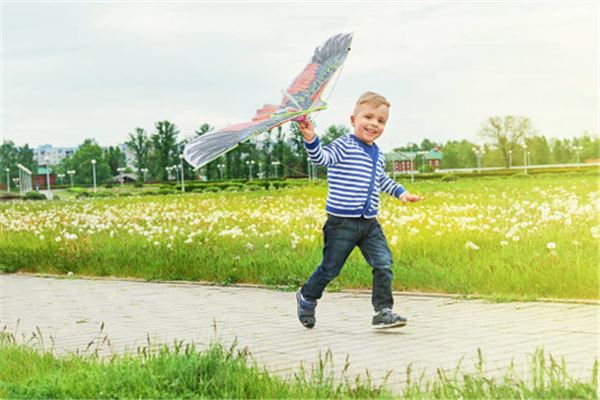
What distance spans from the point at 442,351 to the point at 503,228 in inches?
249

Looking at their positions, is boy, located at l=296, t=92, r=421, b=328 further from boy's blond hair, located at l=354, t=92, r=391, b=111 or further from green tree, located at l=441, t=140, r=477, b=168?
green tree, located at l=441, t=140, r=477, b=168

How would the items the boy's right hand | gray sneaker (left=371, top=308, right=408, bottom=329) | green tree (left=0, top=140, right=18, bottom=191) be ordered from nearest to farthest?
the boy's right hand, gray sneaker (left=371, top=308, right=408, bottom=329), green tree (left=0, top=140, right=18, bottom=191)

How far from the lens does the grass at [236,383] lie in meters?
5.20

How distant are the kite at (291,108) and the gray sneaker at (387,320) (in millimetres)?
1616

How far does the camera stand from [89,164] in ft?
381

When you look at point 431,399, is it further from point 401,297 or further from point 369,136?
point 401,297

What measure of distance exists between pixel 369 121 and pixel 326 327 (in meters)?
1.65

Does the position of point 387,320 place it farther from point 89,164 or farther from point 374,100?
point 89,164

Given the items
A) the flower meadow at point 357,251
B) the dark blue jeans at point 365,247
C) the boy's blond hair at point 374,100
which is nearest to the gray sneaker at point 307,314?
the dark blue jeans at point 365,247

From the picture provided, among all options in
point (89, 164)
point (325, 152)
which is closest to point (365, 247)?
point (325, 152)

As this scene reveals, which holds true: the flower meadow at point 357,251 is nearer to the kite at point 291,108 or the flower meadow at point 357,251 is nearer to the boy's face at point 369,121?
the boy's face at point 369,121

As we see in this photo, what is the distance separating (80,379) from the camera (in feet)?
19.7

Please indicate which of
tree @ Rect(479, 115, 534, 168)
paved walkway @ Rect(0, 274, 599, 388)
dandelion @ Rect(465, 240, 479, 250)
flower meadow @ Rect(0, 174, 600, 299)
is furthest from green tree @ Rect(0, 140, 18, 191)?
dandelion @ Rect(465, 240, 479, 250)

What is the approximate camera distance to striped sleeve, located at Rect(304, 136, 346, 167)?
24.9 ft
